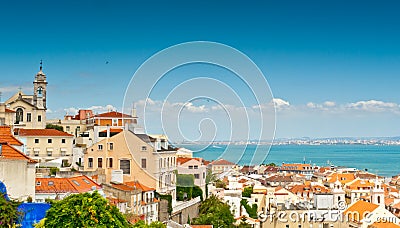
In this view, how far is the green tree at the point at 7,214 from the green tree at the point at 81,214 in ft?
3.78

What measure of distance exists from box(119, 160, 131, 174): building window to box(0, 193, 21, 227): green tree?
11578mm

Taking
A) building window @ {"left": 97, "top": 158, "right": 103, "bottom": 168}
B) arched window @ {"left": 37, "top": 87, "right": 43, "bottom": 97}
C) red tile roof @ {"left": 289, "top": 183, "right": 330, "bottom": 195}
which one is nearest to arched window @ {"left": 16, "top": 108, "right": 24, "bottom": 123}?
arched window @ {"left": 37, "top": 87, "right": 43, "bottom": 97}

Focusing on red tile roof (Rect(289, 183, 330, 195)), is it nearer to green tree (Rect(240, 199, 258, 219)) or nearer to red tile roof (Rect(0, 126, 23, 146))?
green tree (Rect(240, 199, 258, 219))

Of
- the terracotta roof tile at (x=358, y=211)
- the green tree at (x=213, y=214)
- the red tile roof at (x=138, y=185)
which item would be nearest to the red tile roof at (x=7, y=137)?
the red tile roof at (x=138, y=185)

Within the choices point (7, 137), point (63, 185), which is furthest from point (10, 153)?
point (63, 185)

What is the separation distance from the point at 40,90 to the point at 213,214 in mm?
12862

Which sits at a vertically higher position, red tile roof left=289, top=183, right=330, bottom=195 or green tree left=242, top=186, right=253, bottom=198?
green tree left=242, top=186, right=253, bottom=198

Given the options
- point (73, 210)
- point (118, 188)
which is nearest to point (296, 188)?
point (118, 188)

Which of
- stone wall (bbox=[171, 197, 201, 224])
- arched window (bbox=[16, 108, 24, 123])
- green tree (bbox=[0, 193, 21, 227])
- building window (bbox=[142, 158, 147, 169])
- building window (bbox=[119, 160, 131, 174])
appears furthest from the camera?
arched window (bbox=[16, 108, 24, 123])

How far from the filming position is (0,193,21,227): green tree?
36.3 feet

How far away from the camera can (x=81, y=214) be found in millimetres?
10102

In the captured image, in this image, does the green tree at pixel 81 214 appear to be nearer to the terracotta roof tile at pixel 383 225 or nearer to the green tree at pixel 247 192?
the terracotta roof tile at pixel 383 225

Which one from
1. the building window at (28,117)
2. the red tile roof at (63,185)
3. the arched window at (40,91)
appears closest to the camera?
the red tile roof at (63,185)

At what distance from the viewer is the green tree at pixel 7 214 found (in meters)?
11.1
